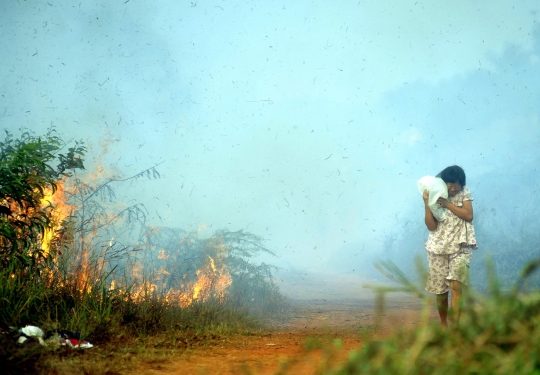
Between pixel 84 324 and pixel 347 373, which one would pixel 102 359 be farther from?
pixel 347 373

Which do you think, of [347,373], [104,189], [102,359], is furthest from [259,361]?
[104,189]

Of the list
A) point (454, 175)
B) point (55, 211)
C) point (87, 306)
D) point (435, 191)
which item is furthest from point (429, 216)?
point (55, 211)

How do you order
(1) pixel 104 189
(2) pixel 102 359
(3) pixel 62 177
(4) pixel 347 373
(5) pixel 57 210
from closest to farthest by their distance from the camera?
(4) pixel 347 373 → (2) pixel 102 359 → (5) pixel 57 210 → (3) pixel 62 177 → (1) pixel 104 189

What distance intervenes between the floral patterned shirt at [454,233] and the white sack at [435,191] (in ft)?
0.34

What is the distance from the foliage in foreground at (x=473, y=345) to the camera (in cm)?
120

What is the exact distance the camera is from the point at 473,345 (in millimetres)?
1312

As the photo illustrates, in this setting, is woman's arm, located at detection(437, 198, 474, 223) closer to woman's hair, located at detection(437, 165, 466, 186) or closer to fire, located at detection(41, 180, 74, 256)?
woman's hair, located at detection(437, 165, 466, 186)

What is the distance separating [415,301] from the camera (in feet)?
57.5

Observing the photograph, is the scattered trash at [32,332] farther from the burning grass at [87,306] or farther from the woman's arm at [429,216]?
the woman's arm at [429,216]

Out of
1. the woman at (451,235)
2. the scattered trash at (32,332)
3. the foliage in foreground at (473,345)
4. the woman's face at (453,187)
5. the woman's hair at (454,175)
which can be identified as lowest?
the scattered trash at (32,332)

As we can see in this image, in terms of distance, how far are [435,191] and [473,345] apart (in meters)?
5.62

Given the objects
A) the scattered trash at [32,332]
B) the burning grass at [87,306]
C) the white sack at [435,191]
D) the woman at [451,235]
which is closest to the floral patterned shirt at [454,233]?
the woman at [451,235]

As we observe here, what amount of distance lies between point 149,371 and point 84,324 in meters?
1.56

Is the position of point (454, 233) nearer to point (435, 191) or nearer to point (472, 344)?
point (435, 191)
